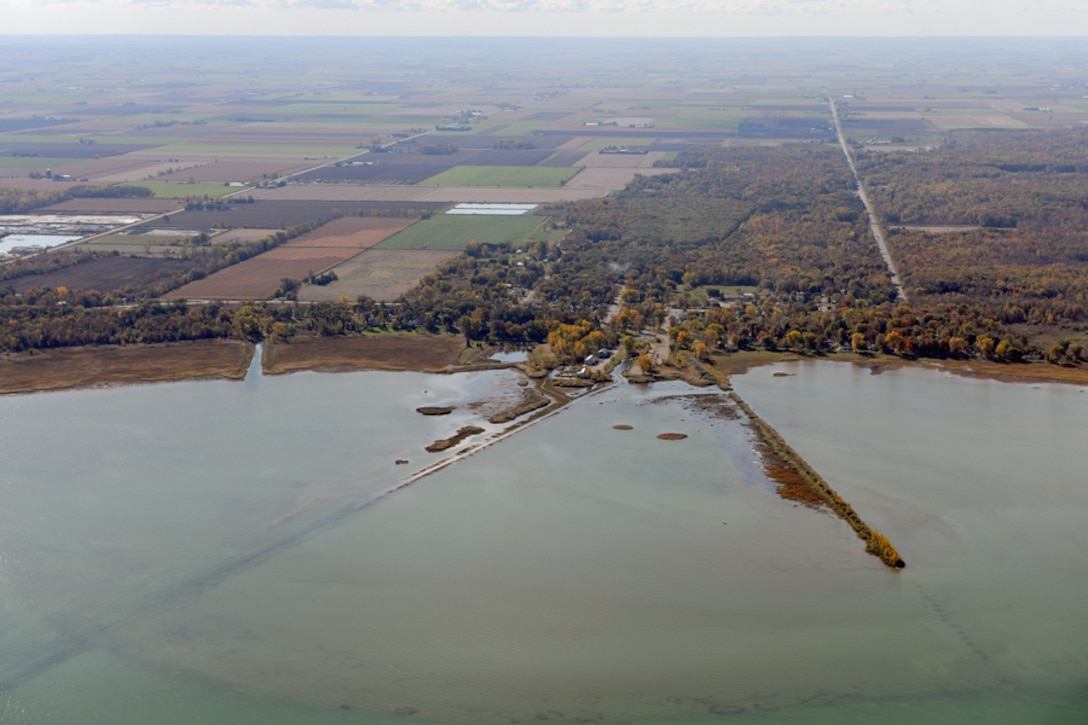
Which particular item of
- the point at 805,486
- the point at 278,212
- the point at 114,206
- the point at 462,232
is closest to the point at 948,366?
the point at 805,486

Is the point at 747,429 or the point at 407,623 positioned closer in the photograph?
the point at 407,623

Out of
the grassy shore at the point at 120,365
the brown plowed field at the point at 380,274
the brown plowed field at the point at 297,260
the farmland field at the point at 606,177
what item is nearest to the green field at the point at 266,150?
the farmland field at the point at 606,177

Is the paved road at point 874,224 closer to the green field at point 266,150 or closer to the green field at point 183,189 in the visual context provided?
the green field at point 266,150

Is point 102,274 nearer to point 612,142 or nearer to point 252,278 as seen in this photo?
point 252,278

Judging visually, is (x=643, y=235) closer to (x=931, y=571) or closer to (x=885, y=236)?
(x=885, y=236)

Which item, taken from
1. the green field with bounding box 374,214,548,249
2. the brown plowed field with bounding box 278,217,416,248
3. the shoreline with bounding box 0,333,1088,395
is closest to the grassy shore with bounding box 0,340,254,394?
the shoreline with bounding box 0,333,1088,395

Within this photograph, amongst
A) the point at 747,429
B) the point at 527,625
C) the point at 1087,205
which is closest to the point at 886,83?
the point at 1087,205
